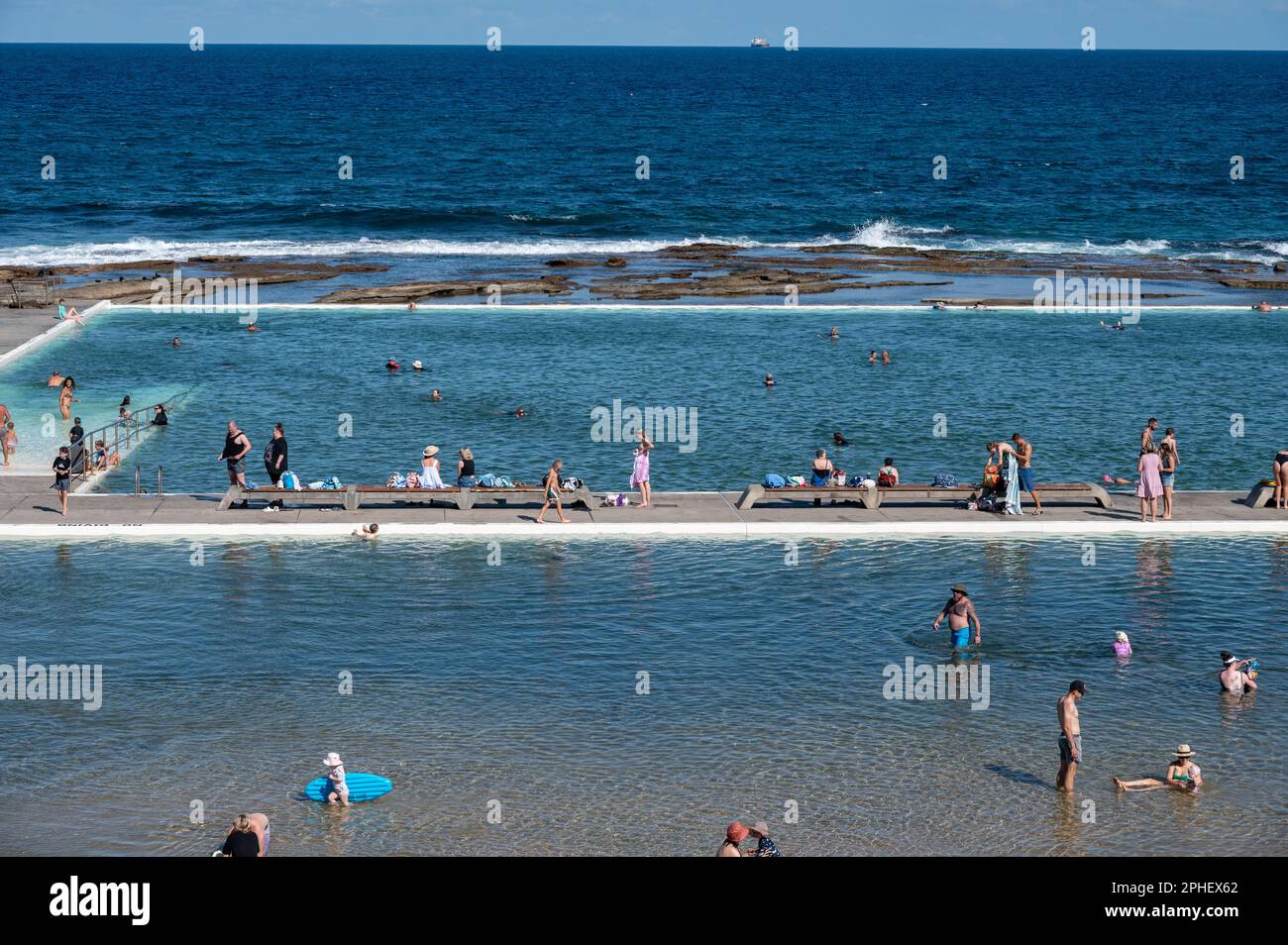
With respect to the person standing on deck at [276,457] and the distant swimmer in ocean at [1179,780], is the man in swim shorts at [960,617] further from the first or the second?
the person standing on deck at [276,457]

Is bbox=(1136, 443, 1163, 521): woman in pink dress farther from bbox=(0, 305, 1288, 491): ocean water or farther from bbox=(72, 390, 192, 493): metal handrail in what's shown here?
bbox=(72, 390, 192, 493): metal handrail

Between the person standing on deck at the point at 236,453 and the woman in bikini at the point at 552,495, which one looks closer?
the woman in bikini at the point at 552,495

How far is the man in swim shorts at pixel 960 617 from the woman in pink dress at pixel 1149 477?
27.6 ft

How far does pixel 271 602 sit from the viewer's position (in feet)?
87.5

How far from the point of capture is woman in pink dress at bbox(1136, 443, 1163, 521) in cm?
3116

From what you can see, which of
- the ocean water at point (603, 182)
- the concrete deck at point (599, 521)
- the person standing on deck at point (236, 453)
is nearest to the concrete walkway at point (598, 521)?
the concrete deck at point (599, 521)

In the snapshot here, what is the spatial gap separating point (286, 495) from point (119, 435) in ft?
33.9

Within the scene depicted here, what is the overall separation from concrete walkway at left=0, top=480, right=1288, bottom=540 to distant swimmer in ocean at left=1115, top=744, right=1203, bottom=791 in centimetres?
1138

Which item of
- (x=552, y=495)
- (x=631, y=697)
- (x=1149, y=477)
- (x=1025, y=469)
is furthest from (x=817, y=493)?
(x=631, y=697)

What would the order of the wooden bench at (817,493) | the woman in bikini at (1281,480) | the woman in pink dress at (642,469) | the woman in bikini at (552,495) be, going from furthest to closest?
the woman in bikini at (1281,480), the wooden bench at (817,493), the woman in pink dress at (642,469), the woman in bikini at (552,495)

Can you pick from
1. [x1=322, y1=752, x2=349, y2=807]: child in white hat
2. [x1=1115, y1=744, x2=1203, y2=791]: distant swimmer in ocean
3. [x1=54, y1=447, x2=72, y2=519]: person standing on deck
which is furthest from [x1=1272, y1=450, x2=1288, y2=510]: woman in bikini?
[x1=54, y1=447, x2=72, y2=519]: person standing on deck

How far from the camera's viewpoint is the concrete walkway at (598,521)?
30.5 meters

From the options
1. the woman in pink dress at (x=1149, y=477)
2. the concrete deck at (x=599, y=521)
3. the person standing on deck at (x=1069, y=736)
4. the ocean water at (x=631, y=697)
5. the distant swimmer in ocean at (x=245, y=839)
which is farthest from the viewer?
the woman in pink dress at (x=1149, y=477)
